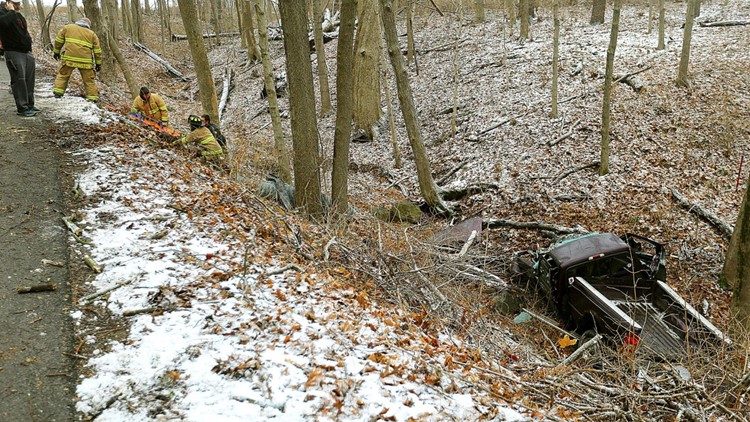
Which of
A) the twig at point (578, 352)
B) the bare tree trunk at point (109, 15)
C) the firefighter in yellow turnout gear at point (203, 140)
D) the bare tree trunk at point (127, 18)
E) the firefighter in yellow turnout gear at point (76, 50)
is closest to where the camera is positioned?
the twig at point (578, 352)

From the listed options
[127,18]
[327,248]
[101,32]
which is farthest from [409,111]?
[127,18]

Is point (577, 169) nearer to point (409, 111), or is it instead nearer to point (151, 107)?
point (409, 111)

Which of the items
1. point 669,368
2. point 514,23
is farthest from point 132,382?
point 514,23

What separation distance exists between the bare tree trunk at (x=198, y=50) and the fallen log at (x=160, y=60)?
17.0m

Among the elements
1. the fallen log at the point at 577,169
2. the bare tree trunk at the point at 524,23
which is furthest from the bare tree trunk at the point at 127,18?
the fallen log at the point at 577,169

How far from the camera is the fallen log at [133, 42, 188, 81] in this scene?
25625 millimetres

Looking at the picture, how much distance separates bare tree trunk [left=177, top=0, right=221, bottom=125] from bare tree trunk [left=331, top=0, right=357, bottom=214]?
3588mm

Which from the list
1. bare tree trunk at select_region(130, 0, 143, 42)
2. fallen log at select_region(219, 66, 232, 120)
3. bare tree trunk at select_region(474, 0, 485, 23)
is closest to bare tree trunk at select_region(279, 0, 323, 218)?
fallen log at select_region(219, 66, 232, 120)

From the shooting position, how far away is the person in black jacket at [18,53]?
26.2 ft

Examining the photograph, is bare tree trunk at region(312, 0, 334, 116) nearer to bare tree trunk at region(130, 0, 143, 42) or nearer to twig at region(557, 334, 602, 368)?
twig at region(557, 334, 602, 368)

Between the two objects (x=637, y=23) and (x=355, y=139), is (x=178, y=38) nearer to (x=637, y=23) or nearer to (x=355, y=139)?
(x=355, y=139)

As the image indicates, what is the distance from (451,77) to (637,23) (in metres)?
9.38

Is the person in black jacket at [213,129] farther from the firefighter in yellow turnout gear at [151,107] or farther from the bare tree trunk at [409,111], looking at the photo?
the bare tree trunk at [409,111]

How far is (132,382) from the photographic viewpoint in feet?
10.8
